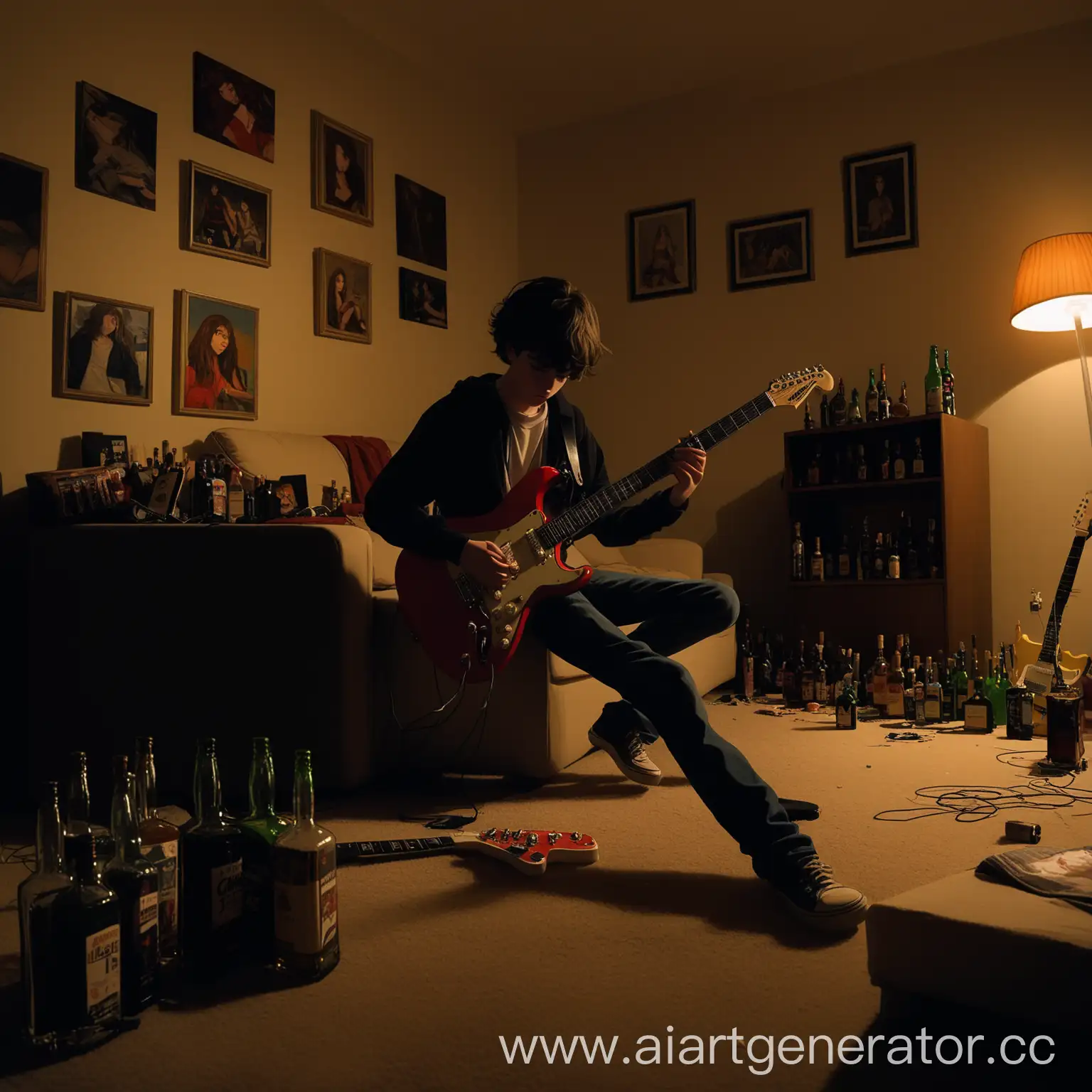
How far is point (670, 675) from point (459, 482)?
0.82 metres

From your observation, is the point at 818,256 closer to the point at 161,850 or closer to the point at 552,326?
the point at 552,326

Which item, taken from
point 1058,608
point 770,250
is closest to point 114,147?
point 770,250

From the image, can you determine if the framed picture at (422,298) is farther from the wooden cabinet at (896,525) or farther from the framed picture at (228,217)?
the wooden cabinet at (896,525)

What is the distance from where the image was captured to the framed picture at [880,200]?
4.66 m

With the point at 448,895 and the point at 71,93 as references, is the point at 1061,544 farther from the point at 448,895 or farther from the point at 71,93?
the point at 71,93

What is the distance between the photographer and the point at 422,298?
191 inches

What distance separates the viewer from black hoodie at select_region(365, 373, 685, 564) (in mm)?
2346

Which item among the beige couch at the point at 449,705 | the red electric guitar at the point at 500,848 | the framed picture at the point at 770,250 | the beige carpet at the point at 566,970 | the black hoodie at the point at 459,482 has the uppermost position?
the framed picture at the point at 770,250

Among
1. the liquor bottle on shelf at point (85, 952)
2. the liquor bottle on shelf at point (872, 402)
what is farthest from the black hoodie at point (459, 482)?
the liquor bottle on shelf at point (872, 402)

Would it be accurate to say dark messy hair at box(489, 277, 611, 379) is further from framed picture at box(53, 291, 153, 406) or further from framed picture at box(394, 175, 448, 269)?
framed picture at box(394, 175, 448, 269)

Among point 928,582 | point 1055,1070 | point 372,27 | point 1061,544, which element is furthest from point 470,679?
point 372,27

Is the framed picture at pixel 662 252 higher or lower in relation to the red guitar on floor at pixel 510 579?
higher

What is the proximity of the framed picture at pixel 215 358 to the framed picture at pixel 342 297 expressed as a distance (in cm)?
39

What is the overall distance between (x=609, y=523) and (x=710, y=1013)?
4.61 feet
